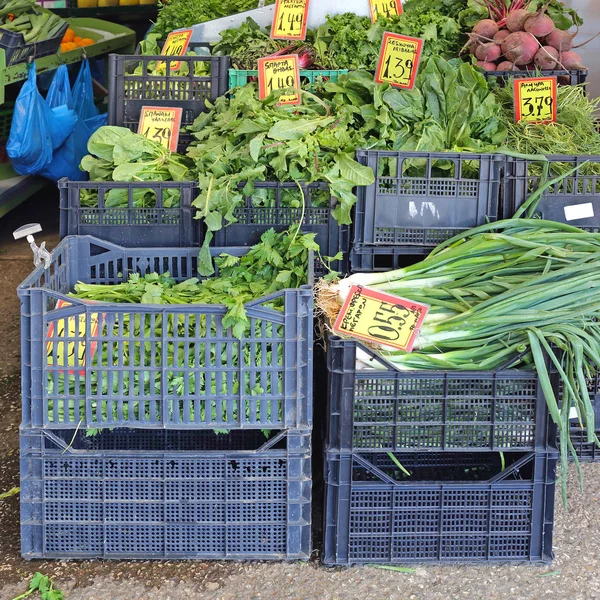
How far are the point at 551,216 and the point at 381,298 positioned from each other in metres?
0.82

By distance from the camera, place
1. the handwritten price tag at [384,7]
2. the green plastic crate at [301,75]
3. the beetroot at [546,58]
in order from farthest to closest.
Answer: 1. the handwritten price tag at [384,7]
2. the beetroot at [546,58]
3. the green plastic crate at [301,75]

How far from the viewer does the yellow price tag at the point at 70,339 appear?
94.4 inches

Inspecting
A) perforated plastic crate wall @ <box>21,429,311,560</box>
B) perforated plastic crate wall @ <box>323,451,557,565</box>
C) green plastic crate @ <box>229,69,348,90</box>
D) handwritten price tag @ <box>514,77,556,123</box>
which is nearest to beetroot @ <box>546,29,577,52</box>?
handwritten price tag @ <box>514,77,556,123</box>

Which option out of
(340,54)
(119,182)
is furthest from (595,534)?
(340,54)

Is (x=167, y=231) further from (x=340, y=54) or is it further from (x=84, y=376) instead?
(x=340, y=54)

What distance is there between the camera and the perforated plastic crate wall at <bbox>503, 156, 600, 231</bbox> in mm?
2908

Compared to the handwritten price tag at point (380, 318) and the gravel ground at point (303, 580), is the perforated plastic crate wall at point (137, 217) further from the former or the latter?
the gravel ground at point (303, 580)

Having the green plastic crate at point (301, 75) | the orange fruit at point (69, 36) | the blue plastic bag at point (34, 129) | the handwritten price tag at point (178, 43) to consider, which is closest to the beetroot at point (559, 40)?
the green plastic crate at point (301, 75)

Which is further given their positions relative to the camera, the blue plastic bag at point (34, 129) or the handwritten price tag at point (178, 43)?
the blue plastic bag at point (34, 129)

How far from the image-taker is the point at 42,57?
622cm

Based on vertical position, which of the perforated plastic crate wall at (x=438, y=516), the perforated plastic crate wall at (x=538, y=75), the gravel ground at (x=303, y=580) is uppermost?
the perforated plastic crate wall at (x=538, y=75)

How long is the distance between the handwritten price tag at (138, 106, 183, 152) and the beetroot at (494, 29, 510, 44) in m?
1.55

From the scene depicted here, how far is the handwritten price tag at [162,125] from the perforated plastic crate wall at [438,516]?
1.54 m

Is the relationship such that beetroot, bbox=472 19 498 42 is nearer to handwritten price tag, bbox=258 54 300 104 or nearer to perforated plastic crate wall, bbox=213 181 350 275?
handwritten price tag, bbox=258 54 300 104
